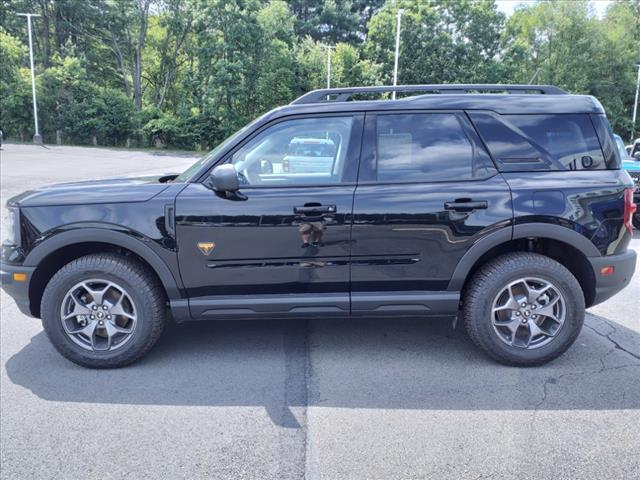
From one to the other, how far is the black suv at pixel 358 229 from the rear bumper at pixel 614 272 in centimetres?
1

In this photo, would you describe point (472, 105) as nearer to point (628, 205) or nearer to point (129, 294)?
point (628, 205)

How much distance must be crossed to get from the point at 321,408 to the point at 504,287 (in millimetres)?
1527

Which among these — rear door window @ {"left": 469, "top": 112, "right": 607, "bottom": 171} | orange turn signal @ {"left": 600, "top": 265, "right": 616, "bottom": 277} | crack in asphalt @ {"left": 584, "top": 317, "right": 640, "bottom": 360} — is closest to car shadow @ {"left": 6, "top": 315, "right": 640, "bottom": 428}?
crack in asphalt @ {"left": 584, "top": 317, "right": 640, "bottom": 360}

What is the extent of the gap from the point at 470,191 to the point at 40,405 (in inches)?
123

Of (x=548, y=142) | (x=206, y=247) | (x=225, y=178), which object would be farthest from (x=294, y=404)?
(x=548, y=142)

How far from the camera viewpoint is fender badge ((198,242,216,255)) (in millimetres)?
3639

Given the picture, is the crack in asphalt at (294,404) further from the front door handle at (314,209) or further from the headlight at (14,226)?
the headlight at (14,226)

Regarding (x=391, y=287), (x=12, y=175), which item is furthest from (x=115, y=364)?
(x=12, y=175)

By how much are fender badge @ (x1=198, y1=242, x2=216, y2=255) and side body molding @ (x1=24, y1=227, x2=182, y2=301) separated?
27 cm

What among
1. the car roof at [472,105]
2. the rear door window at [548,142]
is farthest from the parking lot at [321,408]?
the car roof at [472,105]

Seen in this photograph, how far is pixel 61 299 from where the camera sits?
12.2ft

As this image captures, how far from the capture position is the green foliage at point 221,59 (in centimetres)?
3519

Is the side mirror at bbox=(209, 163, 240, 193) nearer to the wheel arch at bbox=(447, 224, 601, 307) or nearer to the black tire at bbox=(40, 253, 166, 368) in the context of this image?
the black tire at bbox=(40, 253, 166, 368)

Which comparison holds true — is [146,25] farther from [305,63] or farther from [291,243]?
[291,243]
